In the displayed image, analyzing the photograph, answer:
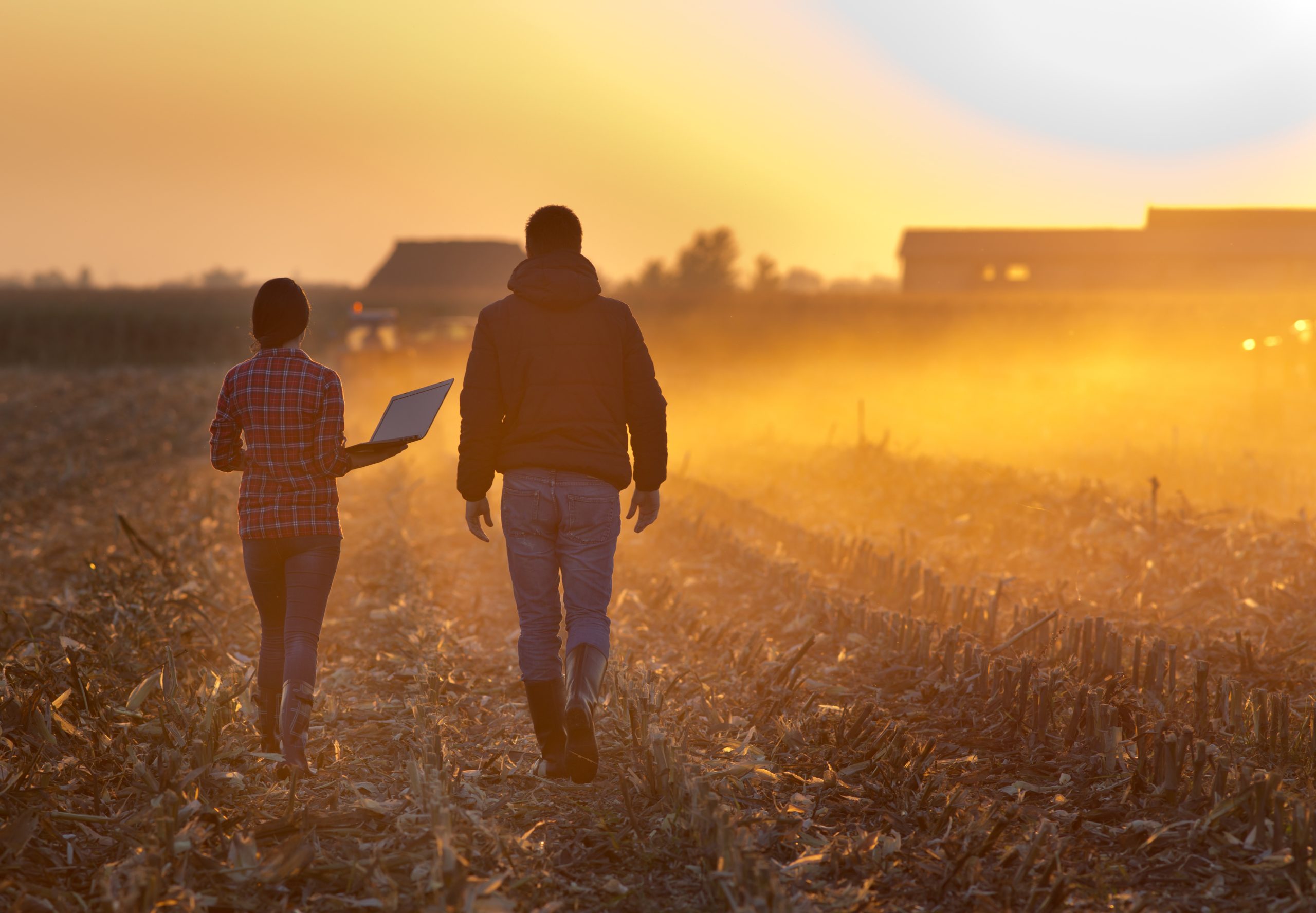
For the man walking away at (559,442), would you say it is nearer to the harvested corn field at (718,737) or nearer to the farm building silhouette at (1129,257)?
the harvested corn field at (718,737)

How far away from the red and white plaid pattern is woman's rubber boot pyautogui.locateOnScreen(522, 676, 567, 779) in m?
1.07

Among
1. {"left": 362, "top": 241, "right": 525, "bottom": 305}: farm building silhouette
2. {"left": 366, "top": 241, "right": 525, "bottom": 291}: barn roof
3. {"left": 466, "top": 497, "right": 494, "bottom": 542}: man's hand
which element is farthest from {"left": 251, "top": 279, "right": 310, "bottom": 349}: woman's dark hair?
{"left": 366, "top": 241, "right": 525, "bottom": 291}: barn roof

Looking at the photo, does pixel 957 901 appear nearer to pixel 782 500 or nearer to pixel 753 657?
pixel 753 657

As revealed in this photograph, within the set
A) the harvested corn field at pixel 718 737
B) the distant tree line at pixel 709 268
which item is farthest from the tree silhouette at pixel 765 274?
the harvested corn field at pixel 718 737

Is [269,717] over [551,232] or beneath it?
beneath

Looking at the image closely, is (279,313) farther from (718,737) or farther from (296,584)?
(718,737)

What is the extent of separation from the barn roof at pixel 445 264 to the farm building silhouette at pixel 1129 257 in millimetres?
23088

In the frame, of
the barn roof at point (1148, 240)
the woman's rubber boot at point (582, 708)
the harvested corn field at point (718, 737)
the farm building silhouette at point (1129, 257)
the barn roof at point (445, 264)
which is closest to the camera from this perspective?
the harvested corn field at point (718, 737)

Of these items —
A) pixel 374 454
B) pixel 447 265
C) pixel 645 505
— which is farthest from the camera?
pixel 447 265

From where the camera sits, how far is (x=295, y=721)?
4.42 meters

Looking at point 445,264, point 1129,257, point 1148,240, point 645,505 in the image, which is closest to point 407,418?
point 645,505

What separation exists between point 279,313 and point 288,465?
589 millimetres

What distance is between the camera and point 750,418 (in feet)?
75.0

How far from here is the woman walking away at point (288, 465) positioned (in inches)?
168
